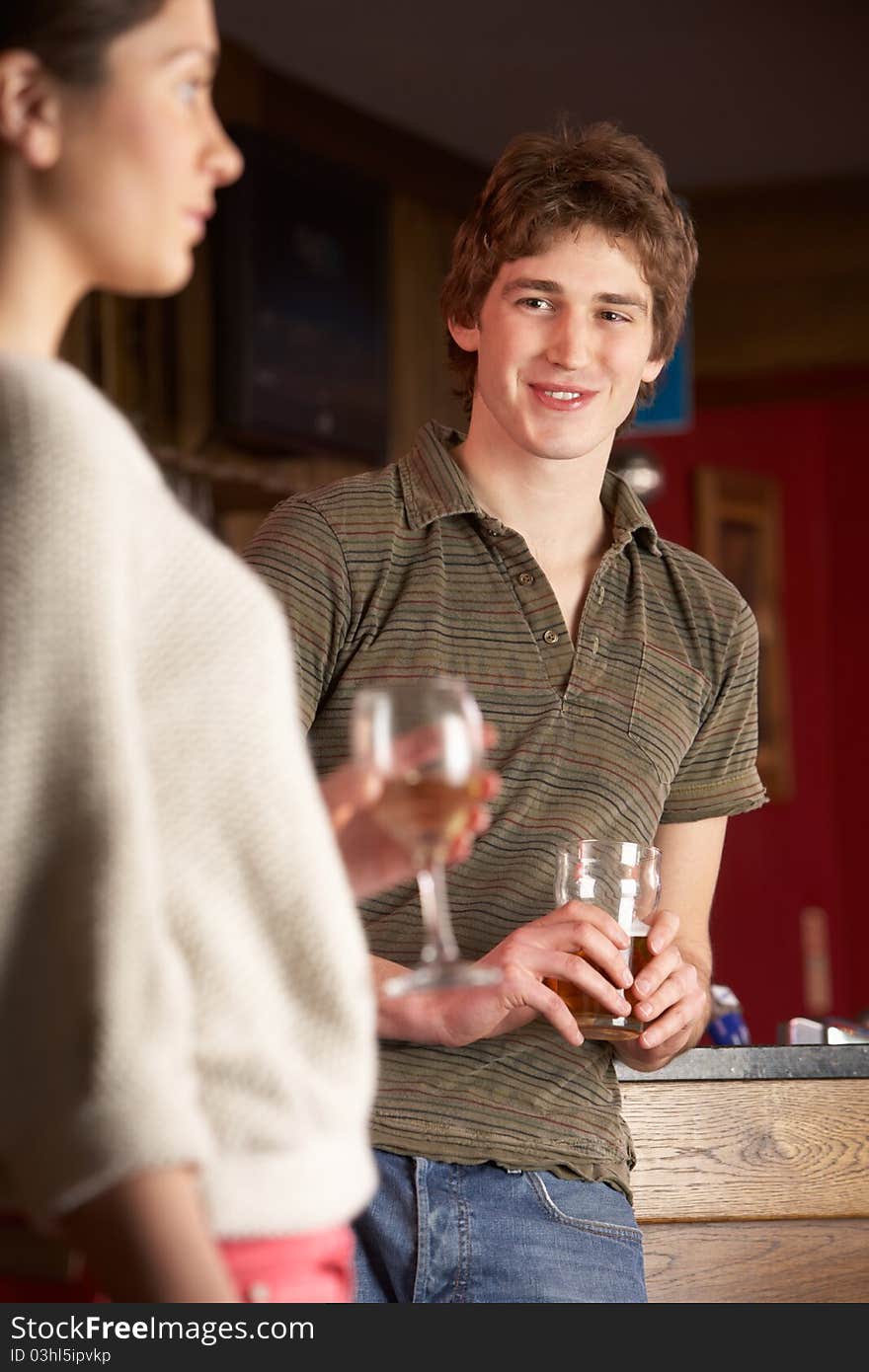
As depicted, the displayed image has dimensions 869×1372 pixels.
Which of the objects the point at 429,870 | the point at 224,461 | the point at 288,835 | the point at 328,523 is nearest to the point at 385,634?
the point at 328,523

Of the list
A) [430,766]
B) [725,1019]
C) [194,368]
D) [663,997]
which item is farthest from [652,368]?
[194,368]

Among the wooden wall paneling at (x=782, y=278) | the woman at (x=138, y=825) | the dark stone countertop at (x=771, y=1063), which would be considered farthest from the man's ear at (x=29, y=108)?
the wooden wall paneling at (x=782, y=278)

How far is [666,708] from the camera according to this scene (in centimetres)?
182

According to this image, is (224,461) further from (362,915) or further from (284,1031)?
(284,1031)

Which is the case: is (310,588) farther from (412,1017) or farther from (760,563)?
(760,563)

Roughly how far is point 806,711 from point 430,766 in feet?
18.4

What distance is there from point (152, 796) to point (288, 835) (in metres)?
0.07

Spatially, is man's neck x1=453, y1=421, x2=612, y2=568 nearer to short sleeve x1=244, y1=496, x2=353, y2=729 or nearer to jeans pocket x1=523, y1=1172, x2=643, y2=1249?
short sleeve x1=244, y1=496, x2=353, y2=729

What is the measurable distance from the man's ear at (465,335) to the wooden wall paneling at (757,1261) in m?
0.99

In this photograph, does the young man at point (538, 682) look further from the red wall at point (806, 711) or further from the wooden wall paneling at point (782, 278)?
the red wall at point (806, 711)

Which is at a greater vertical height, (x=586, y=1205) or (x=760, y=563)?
(x=760, y=563)

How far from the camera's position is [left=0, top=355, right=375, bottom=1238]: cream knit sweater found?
0.79 m

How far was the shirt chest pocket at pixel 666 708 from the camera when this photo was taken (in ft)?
5.90

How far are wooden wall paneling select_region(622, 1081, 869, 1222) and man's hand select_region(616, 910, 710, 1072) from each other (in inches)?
12.3
